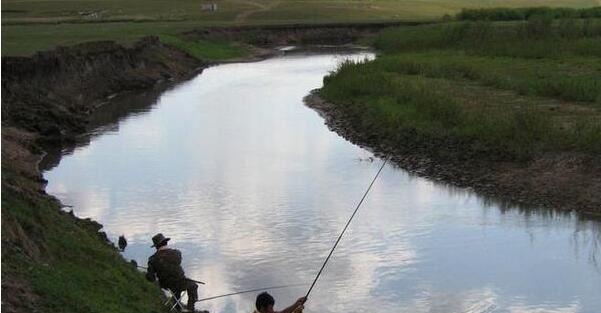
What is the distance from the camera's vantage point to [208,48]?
204 feet

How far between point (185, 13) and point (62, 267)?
7962 centimetres

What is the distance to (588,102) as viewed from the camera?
2698cm

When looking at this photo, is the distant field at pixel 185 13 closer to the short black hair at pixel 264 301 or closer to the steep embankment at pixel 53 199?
the steep embankment at pixel 53 199

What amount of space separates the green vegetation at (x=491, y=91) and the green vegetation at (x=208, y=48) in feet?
49.1

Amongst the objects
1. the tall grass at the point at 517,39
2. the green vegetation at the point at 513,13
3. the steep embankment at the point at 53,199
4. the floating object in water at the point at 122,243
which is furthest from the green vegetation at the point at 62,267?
the green vegetation at the point at 513,13

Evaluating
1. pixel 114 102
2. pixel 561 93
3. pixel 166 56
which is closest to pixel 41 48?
pixel 114 102

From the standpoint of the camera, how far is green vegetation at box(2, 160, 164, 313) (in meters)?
→ 9.10

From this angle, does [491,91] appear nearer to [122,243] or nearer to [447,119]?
[447,119]

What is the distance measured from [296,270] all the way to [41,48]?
27.0 metres

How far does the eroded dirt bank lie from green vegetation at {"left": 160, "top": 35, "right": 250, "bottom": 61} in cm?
3419

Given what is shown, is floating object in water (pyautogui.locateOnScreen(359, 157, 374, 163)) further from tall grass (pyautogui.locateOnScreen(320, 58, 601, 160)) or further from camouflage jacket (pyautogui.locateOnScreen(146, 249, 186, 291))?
camouflage jacket (pyautogui.locateOnScreen(146, 249, 186, 291))

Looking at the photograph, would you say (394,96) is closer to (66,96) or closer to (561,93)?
(561,93)

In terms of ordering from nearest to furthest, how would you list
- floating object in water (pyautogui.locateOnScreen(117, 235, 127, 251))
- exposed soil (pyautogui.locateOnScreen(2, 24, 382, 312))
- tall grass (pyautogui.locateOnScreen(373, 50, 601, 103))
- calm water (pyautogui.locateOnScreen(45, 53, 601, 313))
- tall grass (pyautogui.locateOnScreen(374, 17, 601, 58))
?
exposed soil (pyautogui.locateOnScreen(2, 24, 382, 312)) → calm water (pyautogui.locateOnScreen(45, 53, 601, 313)) → floating object in water (pyautogui.locateOnScreen(117, 235, 127, 251)) → tall grass (pyautogui.locateOnScreen(373, 50, 601, 103)) → tall grass (pyautogui.locateOnScreen(374, 17, 601, 58))

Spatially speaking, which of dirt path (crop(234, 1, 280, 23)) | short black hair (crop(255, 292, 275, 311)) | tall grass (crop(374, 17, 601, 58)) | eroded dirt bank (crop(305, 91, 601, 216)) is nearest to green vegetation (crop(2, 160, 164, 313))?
short black hair (crop(255, 292, 275, 311))
